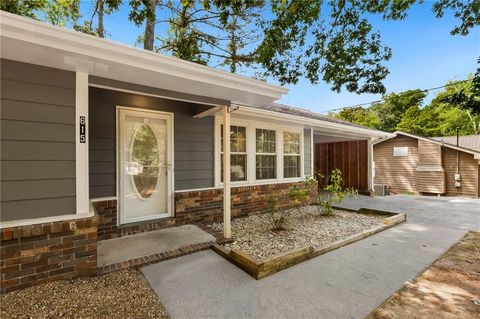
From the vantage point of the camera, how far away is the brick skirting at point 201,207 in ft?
12.2

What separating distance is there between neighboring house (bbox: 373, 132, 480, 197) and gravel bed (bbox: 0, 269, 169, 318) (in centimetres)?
1118

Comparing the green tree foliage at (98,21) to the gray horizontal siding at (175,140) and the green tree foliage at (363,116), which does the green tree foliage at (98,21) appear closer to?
the gray horizontal siding at (175,140)

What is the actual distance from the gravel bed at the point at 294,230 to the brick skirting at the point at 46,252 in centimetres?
194

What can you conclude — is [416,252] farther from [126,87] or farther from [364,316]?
[126,87]

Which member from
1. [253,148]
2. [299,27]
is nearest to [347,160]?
[253,148]

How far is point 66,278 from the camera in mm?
2494

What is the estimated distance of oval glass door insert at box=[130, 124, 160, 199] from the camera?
13.5ft

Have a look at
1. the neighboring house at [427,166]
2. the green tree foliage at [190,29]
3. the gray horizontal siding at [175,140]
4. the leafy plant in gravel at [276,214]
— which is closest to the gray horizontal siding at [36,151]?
the gray horizontal siding at [175,140]

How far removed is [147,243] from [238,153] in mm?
2862

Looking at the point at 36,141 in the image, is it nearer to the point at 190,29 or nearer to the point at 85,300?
the point at 85,300

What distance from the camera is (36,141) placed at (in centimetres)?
233

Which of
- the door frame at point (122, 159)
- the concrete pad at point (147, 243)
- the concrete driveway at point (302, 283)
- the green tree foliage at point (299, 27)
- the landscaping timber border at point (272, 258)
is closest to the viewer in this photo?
the concrete driveway at point (302, 283)

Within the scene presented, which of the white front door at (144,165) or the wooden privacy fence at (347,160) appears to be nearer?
the white front door at (144,165)

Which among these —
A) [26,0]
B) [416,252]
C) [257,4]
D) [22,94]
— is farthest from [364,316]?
[26,0]
